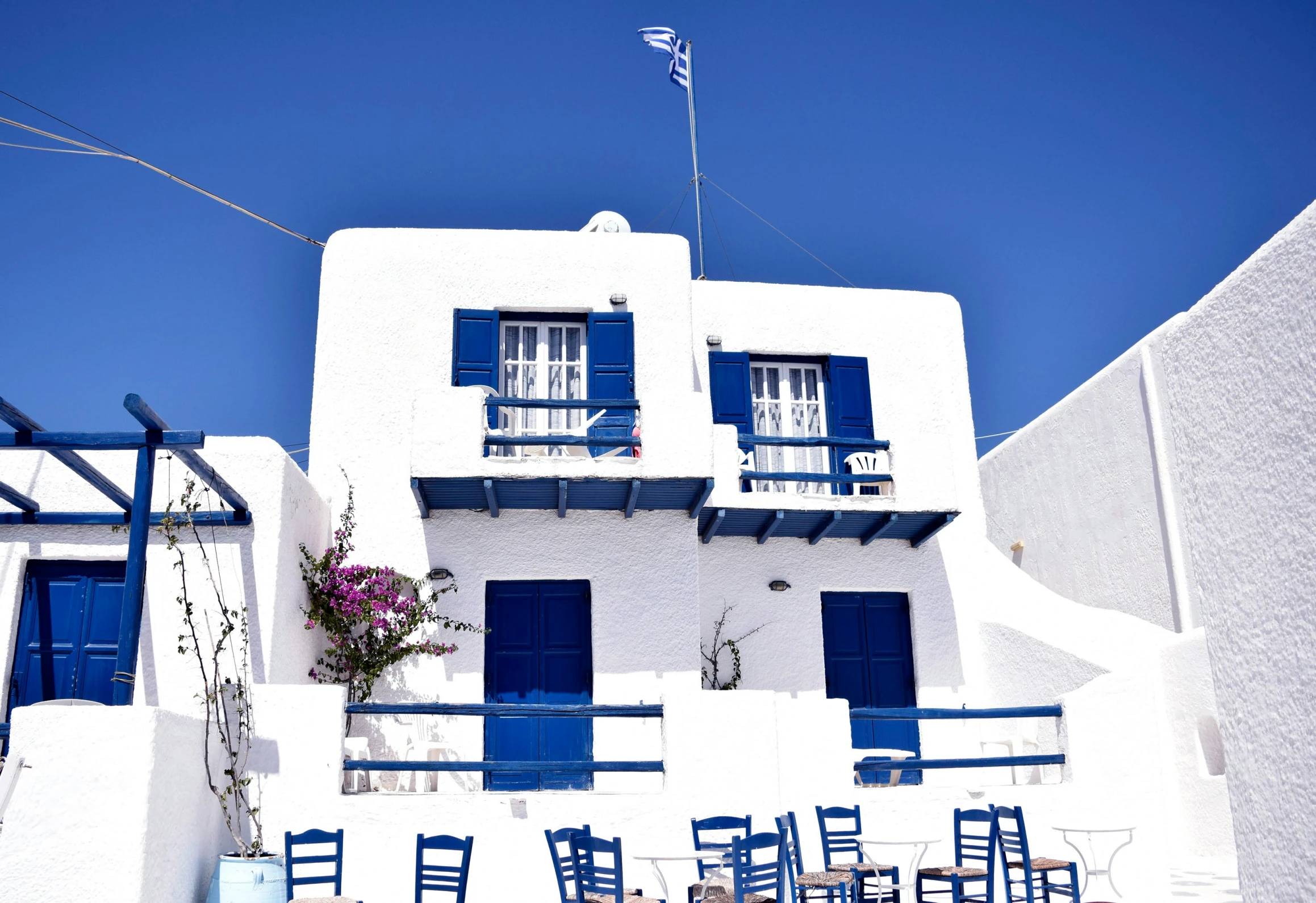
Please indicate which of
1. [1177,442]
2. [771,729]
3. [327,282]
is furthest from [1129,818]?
[327,282]

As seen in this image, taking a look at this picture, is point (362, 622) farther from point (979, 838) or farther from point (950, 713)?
point (979, 838)

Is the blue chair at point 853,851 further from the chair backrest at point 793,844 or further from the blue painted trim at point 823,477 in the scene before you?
the blue painted trim at point 823,477

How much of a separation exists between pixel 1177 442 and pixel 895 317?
9242 millimetres

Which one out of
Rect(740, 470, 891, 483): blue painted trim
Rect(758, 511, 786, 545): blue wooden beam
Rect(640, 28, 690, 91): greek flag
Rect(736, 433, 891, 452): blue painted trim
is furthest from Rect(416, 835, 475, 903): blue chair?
Rect(640, 28, 690, 91): greek flag

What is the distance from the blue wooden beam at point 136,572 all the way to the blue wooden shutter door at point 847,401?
25.0 ft

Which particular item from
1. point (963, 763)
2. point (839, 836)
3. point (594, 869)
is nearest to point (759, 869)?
point (594, 869)

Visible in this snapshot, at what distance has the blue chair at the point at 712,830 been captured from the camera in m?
7.50

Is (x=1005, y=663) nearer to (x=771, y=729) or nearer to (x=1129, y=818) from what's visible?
(x=1129, y=818)

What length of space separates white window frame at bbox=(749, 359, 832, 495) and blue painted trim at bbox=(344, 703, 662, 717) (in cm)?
423

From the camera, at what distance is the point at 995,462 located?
16516mm

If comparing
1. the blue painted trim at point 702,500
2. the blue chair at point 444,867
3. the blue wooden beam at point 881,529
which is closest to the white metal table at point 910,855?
the blue chair at point 444,867

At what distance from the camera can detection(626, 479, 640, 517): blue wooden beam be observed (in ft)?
33.9

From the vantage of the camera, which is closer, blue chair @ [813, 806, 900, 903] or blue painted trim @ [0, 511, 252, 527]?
blue chair @ [813, 806, 900, 903]

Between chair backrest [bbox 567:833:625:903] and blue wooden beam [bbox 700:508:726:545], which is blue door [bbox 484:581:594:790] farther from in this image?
chair backrest [bbox 567:833:625:903]
